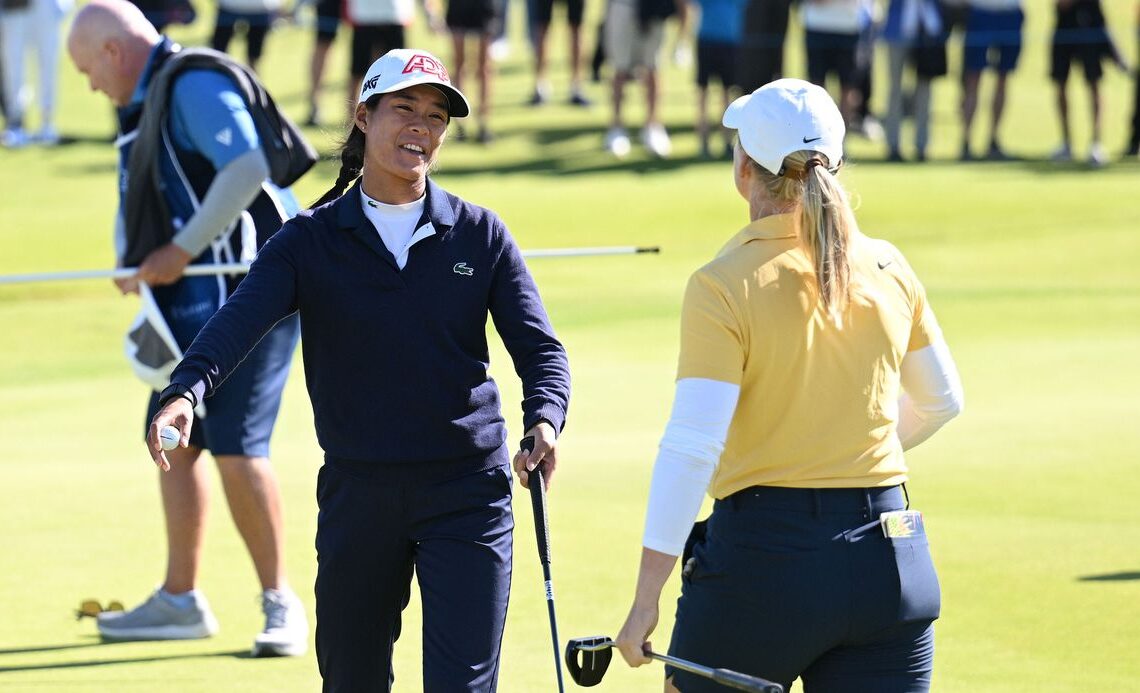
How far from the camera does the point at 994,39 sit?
1920 cm

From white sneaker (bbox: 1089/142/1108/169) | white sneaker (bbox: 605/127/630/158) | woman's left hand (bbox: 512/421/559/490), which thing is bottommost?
white sneaker (bbox: 1089/142/1108/169)

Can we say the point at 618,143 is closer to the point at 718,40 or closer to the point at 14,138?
the point at 718,40

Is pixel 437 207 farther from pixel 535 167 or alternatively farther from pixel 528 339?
pixel 535 167

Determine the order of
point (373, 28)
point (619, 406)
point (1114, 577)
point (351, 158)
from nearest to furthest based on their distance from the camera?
point (351, 158)
point (1114, 577)
point (619, 406)
point (373, 28)

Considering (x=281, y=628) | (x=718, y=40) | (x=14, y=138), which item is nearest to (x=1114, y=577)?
(x=281, y=628)

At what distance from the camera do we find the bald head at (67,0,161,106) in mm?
6719

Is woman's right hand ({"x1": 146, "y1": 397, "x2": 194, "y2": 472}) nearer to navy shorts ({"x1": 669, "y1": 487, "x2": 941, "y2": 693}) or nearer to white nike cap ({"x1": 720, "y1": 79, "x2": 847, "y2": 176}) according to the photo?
navy shorts ({"x1": 669, "y1": 487, "x2": 941, "y2": 693})

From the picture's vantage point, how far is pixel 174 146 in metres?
6.66

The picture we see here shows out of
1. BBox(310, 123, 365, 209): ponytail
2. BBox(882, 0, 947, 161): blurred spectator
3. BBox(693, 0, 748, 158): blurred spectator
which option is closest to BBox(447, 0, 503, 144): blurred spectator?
BBox(693, 0, 748, 158): blurred spectator

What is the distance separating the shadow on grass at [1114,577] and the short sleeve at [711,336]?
3711 mm

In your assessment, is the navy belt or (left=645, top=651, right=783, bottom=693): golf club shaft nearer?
(left=645, top=651, right=783, bottom=693): golf club shaft

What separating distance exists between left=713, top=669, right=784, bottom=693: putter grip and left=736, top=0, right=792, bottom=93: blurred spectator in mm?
15264

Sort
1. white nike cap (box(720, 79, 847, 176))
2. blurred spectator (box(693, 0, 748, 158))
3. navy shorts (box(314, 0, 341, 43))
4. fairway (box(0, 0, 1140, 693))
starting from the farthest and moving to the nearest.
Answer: navy shorts (box(314, 0, 341, 43)), blurred spectator (box(693, 0, 748, 158)), fairway (box(0, 0, 1140, 693)), white nike cap (box(720, 79, 847, 176))

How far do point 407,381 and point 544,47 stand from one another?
56.0ft
